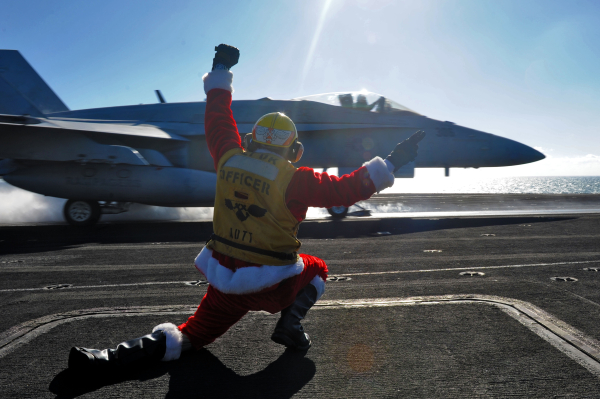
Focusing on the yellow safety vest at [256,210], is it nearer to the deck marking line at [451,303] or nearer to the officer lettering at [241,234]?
the officer lettering at [241,234]

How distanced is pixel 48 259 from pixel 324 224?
6.60 m

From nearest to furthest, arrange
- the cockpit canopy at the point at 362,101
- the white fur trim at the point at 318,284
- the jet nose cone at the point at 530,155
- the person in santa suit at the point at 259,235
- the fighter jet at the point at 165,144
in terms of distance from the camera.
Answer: the person in santa suit at the point at 259,235, the white fur trim at the point at 318,284, the fighter jet at the point at 165,144, the jet nose cone at the point at 530,155, the cockpit canopy at the point at 362,101

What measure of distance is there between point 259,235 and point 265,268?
0.74 ft

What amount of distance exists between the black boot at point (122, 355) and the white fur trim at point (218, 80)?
1.93 m

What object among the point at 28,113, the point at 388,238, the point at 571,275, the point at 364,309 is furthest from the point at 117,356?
the point at 28,113

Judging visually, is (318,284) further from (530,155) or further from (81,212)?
(530,155)

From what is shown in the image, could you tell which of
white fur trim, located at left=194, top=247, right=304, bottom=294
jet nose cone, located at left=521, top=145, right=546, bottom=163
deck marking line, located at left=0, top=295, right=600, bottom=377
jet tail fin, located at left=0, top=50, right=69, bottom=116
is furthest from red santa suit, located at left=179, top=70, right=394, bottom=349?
jet tail fin, located at left=0, top=50, right=69, bottom=116

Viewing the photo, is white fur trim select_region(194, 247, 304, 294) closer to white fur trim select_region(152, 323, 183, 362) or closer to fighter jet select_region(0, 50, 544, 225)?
white fur trim select_region(152, 323, 183, 362)

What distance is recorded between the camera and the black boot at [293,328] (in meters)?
2.46

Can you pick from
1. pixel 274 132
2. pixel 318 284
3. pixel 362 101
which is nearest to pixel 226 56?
pixel 274 132

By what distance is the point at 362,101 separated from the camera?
1246 cm

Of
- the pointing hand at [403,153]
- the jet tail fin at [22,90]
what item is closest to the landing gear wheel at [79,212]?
the jet tail fin at [22,90]

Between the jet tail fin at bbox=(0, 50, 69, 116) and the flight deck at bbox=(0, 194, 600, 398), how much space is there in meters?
10.6

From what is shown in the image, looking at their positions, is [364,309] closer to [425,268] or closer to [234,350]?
[234,350]
